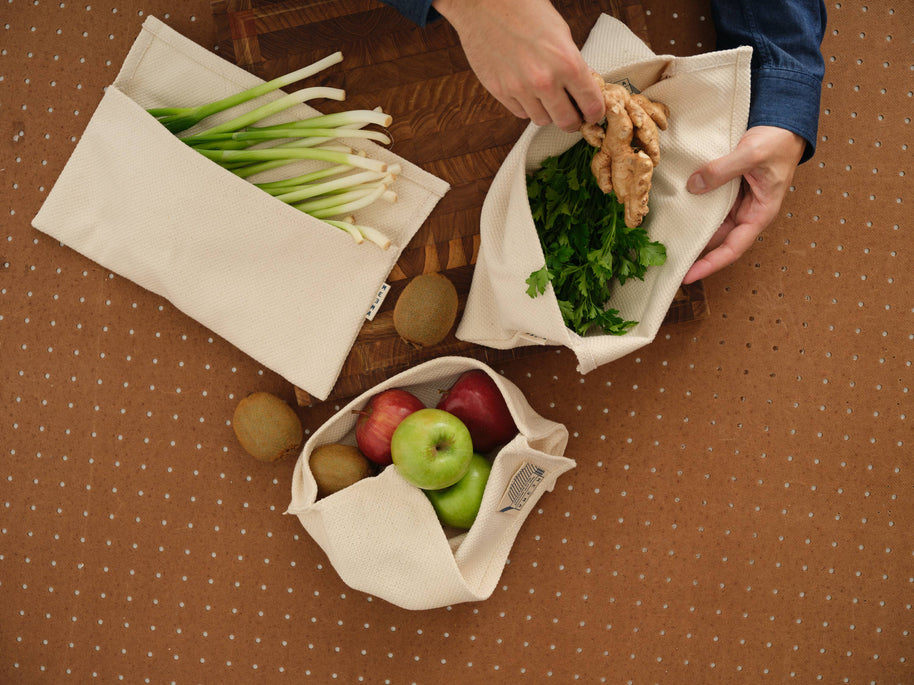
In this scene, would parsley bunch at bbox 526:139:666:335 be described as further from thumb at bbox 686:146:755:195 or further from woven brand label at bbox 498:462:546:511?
woven brand label at bbox 498:462:546:511

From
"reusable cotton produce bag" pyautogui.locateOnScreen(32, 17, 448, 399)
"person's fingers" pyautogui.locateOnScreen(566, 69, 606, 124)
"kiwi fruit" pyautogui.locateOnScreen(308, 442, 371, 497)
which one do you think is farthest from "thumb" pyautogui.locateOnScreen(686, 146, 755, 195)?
"kiwi fruit" pyautogui.locateOnScreen(308, 442, 371, 497)

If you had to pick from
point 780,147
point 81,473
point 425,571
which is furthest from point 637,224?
point 81,473

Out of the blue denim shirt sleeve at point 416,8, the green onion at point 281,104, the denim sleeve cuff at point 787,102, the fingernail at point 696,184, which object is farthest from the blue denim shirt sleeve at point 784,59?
the green onion at point 281,104

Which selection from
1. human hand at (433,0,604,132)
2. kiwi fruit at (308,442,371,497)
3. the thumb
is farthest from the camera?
kiwi fruit at (308,442,371,497)

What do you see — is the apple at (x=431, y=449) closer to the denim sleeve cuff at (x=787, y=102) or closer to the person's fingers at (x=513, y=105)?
the person's fingers at (x=513, y=105)

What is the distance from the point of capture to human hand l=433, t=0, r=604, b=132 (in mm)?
609

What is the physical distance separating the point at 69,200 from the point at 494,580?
77 centimetres

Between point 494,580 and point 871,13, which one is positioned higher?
point 871,13

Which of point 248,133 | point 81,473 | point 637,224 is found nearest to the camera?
point 637,224

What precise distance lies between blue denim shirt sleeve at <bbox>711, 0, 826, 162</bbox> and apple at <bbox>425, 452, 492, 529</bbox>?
55 centimetres

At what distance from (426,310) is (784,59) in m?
0.54

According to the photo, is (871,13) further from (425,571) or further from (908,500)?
(425,571)

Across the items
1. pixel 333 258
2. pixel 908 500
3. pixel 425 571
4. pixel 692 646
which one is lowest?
pixel 692 646

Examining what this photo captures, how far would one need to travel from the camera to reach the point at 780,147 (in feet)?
2.49
